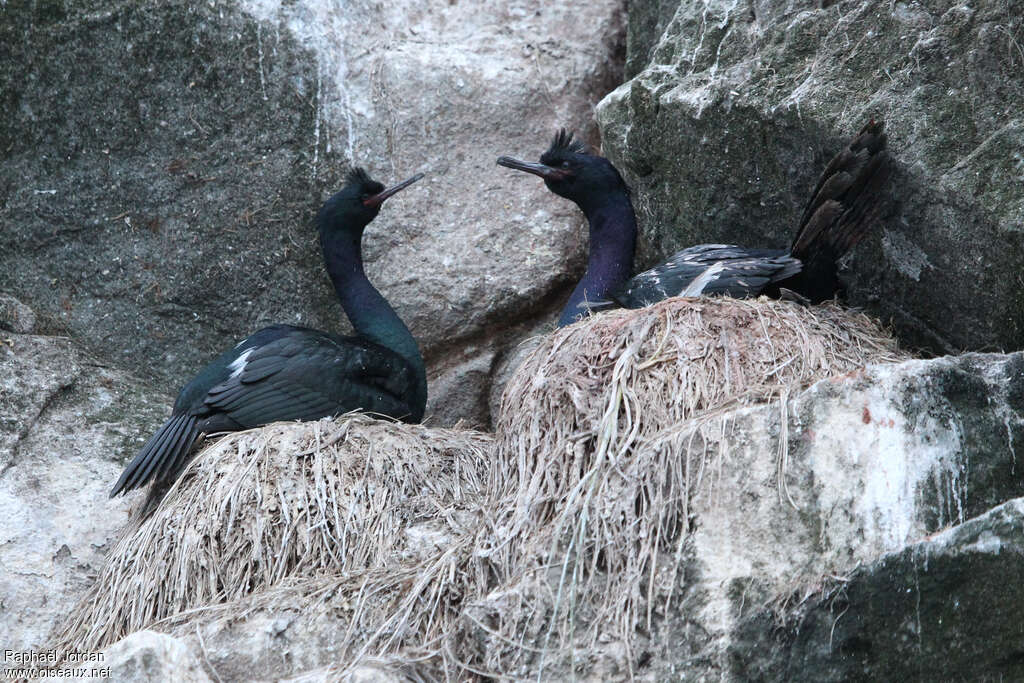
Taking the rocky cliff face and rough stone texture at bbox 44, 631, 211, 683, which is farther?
rough stone texture at bbox 44, 631, 211, 683

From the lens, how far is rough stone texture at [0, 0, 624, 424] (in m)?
5.56

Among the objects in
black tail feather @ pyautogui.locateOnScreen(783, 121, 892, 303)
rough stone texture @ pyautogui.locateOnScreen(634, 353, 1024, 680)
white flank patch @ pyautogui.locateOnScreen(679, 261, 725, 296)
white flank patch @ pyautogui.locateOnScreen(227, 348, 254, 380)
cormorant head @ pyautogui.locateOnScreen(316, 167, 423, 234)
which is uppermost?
cormorant head @ pyautogui.locateOnScreen(316, 167, 423, 234)

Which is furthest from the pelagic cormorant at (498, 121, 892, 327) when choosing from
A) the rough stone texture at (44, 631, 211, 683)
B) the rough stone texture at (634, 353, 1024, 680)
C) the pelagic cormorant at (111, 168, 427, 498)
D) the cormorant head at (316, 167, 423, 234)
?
the rough stone texture at (44, 631, 211, 683)

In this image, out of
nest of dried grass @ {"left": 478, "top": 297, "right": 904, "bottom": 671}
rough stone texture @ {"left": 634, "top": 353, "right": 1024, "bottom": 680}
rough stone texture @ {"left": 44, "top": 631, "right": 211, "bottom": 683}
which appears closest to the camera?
rough stone texture @ {"left": 634, "top": 353, "right": 1024, "bottom": 680}

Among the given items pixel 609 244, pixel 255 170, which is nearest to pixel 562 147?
pixel 609 244

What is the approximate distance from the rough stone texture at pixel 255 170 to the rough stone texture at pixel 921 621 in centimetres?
296

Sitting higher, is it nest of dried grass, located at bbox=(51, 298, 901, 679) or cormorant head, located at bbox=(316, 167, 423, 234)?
cormorant head, located at bbox=(316, 167, 423, 234)

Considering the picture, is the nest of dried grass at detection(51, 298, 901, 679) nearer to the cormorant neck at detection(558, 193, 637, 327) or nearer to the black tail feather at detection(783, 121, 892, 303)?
the black tail feather at detection(783, 121, 892, 303)

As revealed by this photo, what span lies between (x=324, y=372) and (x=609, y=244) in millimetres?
1351

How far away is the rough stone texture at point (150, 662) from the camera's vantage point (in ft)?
11.4

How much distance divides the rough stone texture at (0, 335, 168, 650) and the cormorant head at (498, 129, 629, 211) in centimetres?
194

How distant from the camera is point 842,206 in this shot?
4.21 m

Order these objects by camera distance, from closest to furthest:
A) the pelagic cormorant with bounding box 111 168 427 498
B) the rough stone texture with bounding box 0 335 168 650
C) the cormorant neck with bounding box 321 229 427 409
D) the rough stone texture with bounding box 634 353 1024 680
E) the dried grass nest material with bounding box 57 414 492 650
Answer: the rough stone texture with bounding box 634 353 1024 680
the dried grass nest material with bounding box 57 414 492 650
the rough stone texture with bounding box 0 335 168 650
the pelagic cormorant with bounding box 111 168 427 498
the cormorant neck with bounding box 321 229 427 409

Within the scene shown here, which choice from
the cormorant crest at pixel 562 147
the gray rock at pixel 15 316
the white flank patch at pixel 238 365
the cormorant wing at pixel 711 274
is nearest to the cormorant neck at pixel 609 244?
the cormorant crest at pixel 562 147
